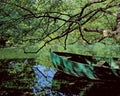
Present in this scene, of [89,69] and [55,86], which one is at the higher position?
[89,69]

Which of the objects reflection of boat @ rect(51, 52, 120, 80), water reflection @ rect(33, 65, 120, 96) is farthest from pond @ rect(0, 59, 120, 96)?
reflection of boat @ rect(51, 52, 120, 80)

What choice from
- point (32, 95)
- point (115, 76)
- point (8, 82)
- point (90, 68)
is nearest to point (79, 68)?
point (90, 68)

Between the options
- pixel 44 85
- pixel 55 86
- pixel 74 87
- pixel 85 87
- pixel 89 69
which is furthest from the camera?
pixel 44 85

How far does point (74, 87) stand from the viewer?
39.6ft

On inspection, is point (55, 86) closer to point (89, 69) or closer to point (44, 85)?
point (44, 85)

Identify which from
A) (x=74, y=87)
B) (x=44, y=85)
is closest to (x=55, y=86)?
(x=44, y=85)

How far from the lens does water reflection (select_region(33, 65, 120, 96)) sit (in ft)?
36.2

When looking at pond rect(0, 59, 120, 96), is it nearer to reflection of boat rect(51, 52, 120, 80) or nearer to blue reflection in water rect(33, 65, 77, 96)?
blue reflection in water rect(33, 65, 77, 96)

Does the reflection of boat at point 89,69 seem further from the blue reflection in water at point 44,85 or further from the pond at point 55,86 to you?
the blue reflection in water at point 44,85

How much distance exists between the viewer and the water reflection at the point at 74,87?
36.2ft

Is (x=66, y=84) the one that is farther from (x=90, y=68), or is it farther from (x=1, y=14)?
(x=1, y=14)

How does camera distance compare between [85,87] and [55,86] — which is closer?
[85,87]

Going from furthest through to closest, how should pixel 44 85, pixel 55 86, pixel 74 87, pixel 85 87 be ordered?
pixel 44 85 < pixel 55 86 < pixel 74 87 < pixel 85 87

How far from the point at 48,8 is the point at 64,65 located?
3.86m
